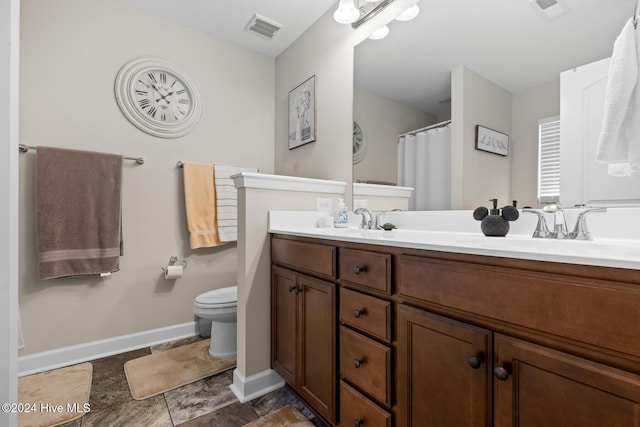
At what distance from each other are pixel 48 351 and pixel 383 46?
283 centimetres

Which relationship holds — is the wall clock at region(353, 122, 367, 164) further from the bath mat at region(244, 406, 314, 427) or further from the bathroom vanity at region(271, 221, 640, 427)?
the bath mat at region(244, 406, 314, 427)

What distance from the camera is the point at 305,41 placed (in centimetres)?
243

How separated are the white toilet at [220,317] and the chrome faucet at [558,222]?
174cm

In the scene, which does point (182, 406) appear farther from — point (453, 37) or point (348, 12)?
point (348, 12)

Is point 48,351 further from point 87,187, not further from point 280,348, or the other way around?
point 280,348

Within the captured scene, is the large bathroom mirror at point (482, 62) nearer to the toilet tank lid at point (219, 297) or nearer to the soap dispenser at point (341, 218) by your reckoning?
the soap dispenser at point (341, 218)

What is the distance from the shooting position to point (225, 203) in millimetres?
2445

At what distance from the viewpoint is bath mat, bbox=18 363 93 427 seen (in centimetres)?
142

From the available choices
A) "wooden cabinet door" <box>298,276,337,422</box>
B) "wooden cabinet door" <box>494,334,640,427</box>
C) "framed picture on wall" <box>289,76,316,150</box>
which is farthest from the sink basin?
"framed picture on wall" <box>289,76,316,150</box>

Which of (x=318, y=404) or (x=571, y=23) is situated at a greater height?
(x=571, y=23)

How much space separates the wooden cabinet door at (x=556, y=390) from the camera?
563 millimetres

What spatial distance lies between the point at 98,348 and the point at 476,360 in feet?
7.73

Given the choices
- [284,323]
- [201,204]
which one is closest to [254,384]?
[284,323]

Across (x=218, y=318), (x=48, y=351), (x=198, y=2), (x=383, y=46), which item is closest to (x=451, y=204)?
(x=383, y=46)
